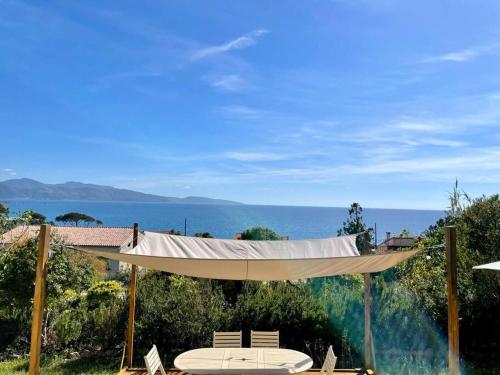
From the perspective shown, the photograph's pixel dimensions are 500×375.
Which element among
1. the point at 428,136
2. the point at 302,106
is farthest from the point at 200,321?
the point at 428,136

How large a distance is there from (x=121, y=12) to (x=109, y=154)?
45.2 meters

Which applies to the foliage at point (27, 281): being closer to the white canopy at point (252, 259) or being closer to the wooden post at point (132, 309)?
the wooden post at point (132, 309)

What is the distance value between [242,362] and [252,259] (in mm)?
1491

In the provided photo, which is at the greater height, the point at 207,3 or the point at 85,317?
the point at 207,3

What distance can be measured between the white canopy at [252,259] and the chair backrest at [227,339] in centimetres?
113

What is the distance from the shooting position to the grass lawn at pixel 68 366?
6660mm

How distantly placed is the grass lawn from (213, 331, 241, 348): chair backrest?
79.6 inches

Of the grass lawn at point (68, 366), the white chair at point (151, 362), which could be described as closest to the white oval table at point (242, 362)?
the white chair at point (151, 362)

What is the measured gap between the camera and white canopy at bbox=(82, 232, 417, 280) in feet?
13.5

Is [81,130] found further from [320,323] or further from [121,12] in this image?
[320,323]

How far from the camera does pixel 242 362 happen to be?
15.5ft

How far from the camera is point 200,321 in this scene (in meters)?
7.30

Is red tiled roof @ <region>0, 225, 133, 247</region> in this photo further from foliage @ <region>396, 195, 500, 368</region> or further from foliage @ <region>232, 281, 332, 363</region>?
foliage @ <region>396, 195, 500, 368</region>

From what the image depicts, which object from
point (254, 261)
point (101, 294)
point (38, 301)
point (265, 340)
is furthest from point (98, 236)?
point (254, 261)
